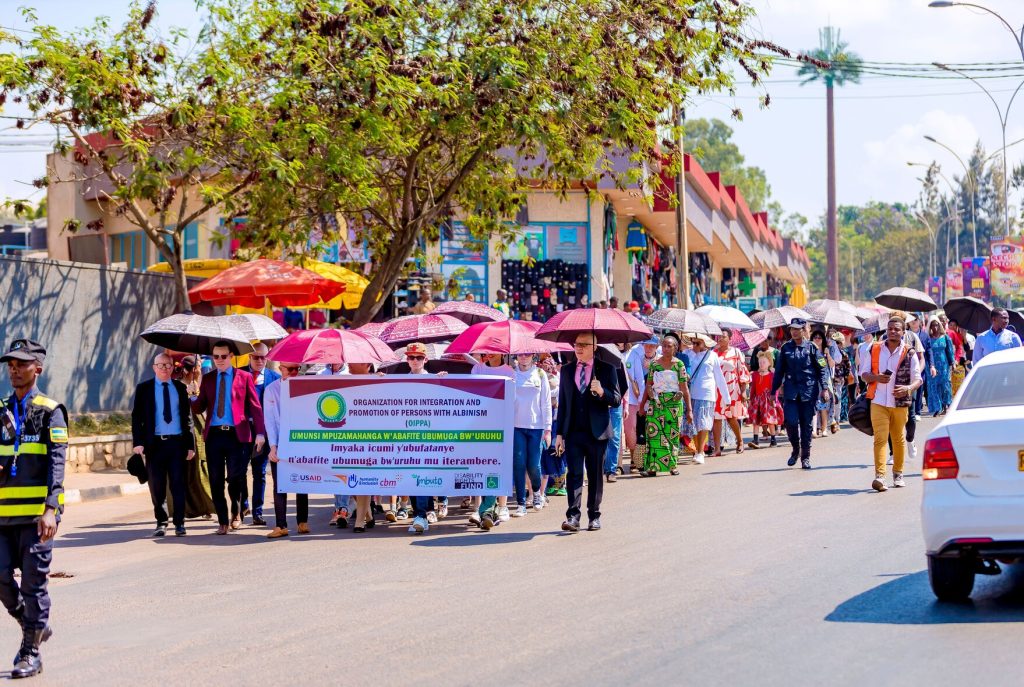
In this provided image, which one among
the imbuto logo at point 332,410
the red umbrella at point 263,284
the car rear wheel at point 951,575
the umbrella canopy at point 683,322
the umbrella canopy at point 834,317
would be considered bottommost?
the car rear wheel at point 951,575

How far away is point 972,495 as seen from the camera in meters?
8.36

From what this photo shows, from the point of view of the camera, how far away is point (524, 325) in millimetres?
14961

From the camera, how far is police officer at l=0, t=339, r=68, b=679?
25.1 feet

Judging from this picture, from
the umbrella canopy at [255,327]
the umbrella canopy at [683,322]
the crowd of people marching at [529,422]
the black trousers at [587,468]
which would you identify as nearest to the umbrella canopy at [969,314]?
the crowd of people marching at [529,422]

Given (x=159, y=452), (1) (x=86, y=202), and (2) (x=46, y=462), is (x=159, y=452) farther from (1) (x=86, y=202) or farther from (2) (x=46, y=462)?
(1) (x=86, y=202)

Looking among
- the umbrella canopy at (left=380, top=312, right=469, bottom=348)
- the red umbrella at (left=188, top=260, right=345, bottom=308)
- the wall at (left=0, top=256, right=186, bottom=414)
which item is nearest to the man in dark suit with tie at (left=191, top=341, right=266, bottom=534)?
the umbrella canopy at (left=380, top=312, right=469, bottom=348)

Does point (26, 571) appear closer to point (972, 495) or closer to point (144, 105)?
point (972, 495)

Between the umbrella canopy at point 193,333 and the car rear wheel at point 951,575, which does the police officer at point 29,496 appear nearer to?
the car rear wheel at point 951,575

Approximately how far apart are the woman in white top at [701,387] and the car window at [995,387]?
414 inches

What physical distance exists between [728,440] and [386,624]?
16680 mm

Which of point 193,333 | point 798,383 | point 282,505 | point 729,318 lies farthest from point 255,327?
point 729,318

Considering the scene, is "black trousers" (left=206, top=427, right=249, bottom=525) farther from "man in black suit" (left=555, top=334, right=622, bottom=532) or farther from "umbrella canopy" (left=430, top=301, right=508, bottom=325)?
"umbrella canopy" (left=430, top=301, right=508, bottom=325)

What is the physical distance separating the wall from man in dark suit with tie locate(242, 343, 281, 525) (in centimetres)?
512

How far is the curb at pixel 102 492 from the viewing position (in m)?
17.4
